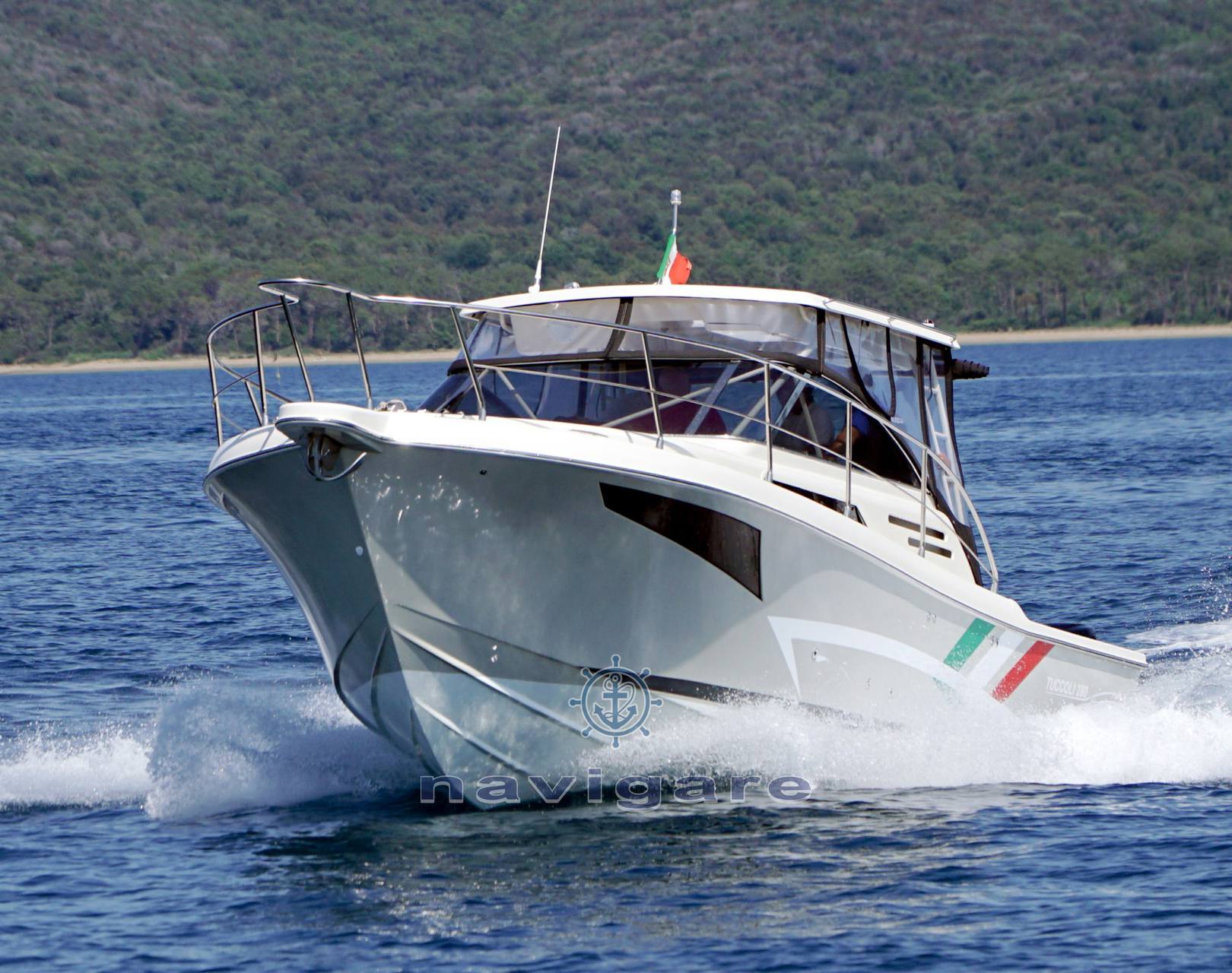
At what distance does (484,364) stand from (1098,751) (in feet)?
14.1

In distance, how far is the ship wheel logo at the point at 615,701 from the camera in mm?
9141

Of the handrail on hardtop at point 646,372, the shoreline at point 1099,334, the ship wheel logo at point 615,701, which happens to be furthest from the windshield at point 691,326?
the shoreline at point 1099,334

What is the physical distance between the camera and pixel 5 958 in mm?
7723

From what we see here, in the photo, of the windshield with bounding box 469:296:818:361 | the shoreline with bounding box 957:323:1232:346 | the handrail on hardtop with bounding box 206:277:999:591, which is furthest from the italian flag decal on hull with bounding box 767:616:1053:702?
the shoreline with bounding box 957:323:1232:346

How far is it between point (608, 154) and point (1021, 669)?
127549mm

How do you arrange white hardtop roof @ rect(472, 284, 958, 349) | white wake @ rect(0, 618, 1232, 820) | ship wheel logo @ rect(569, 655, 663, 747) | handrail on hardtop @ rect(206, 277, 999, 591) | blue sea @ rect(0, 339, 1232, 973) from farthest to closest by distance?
white hardtop roof @ rect(472, 284, 958, 349) < white wake @ rect(0, 618, 1232, 820) < ship wheel logo @ rect(569, 655, 663, 747) < handrail on hardtop @ rect(206, 277, 999, 591) < blue sea @ rect(0, 339, 1232, 973)

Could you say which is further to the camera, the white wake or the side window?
the side window

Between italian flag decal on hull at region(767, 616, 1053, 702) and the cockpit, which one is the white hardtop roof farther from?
→ italian flag decal on hull at region(767, 616, 1053, 702)

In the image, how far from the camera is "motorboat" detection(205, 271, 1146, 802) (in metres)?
8.68

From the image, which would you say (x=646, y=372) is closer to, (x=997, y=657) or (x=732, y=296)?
(x=732, y=296)

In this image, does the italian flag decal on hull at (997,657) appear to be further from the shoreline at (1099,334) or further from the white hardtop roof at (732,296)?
the shoreline at (1099,334)

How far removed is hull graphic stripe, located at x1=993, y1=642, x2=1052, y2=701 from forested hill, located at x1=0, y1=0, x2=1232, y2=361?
89366mm

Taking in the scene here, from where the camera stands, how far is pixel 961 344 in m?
102

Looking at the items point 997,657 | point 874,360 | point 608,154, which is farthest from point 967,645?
point 608,154
